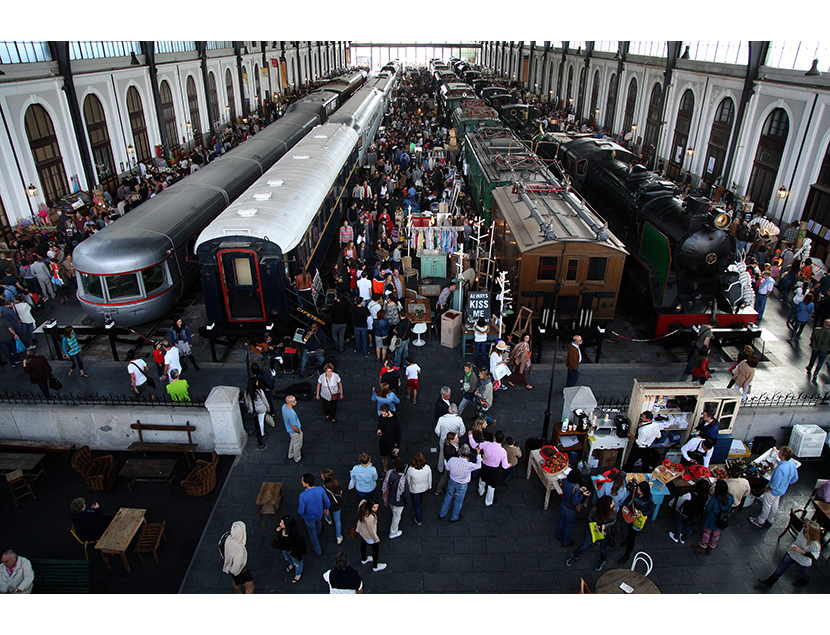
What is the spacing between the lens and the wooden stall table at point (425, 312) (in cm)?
1388

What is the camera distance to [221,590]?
308 inches

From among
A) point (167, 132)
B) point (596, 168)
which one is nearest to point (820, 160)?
point (596, 168)

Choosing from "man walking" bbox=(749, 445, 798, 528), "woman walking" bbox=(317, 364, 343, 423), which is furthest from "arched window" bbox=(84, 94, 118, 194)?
"man walking" bbox=(749, 445, 798, 528)

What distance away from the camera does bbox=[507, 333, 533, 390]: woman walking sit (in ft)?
38.9

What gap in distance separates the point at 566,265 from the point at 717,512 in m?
6.61

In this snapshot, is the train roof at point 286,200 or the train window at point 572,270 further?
the train window at point 572,270

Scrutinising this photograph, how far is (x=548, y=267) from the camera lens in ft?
43.3

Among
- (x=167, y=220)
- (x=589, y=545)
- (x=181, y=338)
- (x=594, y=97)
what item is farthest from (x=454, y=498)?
(x=594, y=97)

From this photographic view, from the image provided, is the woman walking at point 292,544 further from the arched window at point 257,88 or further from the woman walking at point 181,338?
the arched window at point 257,88

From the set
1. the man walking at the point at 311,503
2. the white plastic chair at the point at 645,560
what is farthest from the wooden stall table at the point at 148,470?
the white plastic chair at the point at 645,560

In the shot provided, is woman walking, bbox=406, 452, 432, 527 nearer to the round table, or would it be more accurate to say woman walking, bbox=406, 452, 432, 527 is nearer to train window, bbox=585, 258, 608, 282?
the round table

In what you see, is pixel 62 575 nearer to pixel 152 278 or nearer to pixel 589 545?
pixel 152 278

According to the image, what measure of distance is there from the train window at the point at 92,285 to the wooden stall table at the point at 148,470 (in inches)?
218

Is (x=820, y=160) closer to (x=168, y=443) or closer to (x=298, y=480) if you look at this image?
(x=298, y=480)
